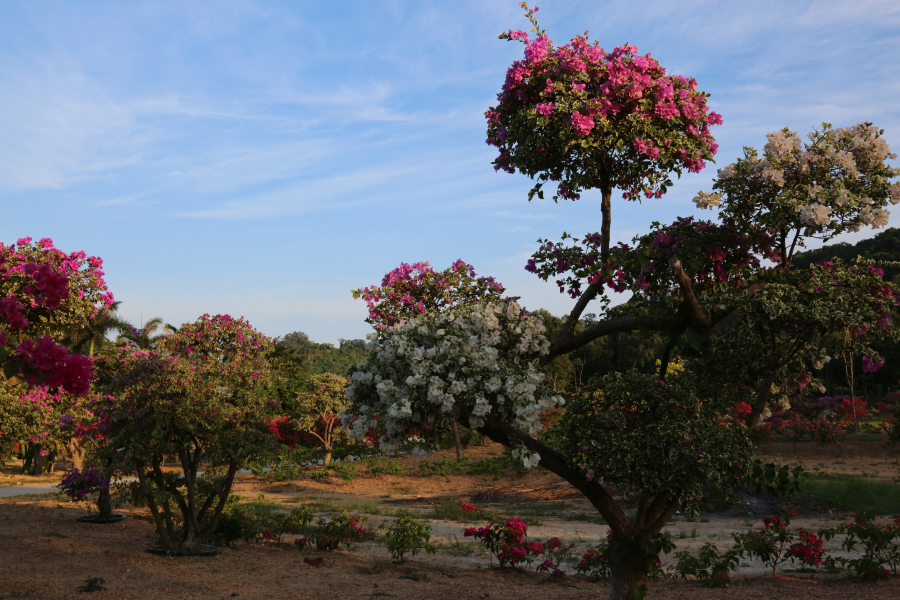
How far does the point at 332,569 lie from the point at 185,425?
8.97 ft

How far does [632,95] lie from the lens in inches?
229

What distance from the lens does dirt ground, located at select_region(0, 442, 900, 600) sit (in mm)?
7355

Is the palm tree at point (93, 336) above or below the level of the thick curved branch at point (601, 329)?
above

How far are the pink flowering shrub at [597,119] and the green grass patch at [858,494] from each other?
11737mm

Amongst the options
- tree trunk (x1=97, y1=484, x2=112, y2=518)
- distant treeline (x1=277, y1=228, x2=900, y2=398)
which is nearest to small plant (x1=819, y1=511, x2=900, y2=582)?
tree trunk (x1=97, y1=484, x2=112, y2=518)

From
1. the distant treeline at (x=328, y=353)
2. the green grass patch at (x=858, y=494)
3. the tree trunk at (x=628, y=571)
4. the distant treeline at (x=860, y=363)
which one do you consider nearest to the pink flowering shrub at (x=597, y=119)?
the tree trunk at (x=628, y=571)

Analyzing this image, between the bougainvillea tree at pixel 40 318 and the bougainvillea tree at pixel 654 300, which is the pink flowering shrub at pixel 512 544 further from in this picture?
the bougainvillea tree at pixel 40 318

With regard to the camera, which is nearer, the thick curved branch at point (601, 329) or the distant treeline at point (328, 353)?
the thick curved branch at point (601, 329)

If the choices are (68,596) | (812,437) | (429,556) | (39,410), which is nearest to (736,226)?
(429,556)

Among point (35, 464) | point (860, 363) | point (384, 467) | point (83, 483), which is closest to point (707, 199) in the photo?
point (83, 483)

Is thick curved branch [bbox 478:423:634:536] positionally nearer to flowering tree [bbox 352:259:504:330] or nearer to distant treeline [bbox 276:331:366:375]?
flowering tree [bbox 352:259:504:330]

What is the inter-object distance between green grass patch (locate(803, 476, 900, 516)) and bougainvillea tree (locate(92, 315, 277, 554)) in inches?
501

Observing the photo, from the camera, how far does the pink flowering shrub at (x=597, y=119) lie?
5809 millimetres

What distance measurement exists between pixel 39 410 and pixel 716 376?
1291cm
